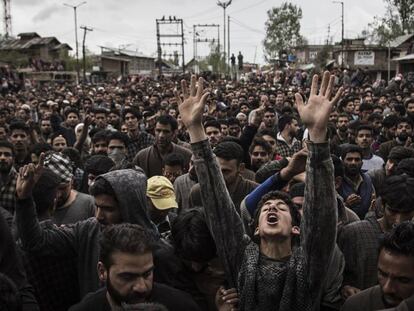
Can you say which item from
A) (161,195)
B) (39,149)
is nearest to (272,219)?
(161,195)

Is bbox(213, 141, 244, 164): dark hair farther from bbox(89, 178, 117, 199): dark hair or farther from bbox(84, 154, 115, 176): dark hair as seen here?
bbox(89, 178, 117, 199): dark hair

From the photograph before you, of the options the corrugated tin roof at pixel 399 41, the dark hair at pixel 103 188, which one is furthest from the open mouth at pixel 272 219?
the corrugated tin roof at pixel 399 41

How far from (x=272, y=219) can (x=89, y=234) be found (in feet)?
3.62

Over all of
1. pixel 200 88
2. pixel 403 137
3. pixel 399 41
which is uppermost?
pixel 399 41

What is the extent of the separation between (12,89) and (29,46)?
109 ft

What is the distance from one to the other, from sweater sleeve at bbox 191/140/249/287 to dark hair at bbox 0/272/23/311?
0.96 metres

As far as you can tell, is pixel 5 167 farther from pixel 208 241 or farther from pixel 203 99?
pixel 208 241

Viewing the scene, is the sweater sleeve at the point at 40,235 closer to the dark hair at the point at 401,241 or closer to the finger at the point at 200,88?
the finger at the point at 200,88

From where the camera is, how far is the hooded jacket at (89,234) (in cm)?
318

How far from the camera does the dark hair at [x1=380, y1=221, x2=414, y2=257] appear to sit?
259 cm

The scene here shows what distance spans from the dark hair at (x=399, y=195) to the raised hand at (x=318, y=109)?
984mm

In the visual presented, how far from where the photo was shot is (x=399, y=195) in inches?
133

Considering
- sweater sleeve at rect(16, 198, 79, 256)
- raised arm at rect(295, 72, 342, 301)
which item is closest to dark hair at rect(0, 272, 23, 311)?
sweater sleeve at rect(16, 198, 79, 256)

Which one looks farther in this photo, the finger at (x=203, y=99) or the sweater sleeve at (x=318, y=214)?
the finger at (x=203, y=99)
